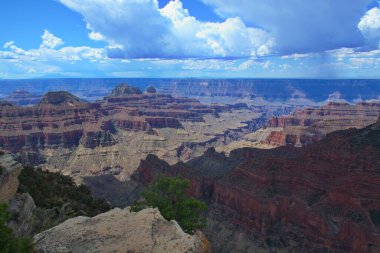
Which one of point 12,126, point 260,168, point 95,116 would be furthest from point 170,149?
point 260,168

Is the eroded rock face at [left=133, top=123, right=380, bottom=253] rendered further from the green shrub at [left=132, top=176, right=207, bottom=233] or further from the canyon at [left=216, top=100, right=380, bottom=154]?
the canyon at [left=216, top=100, right=380, bottom=154]

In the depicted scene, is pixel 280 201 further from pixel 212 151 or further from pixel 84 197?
pixel 212 151

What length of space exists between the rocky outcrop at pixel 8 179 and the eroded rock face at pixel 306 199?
3347 cm

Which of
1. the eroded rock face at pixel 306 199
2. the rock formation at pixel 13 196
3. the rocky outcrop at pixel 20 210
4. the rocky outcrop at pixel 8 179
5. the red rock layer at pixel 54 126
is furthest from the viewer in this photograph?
the red rock layer at pixel 54 126

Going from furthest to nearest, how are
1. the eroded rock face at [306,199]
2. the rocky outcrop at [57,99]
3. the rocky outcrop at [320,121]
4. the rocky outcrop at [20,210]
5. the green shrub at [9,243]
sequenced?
the rocky outcrop at [57,99]
the rocky outcrop at [320,121]
the eroded rock face at [306,199]
the rocky outcrop at [20,210]
the green shrub at [9,243]

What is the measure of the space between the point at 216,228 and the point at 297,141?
78812mm

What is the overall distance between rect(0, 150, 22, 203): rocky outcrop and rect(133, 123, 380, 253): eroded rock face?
33.5 m

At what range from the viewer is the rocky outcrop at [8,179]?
30016mm

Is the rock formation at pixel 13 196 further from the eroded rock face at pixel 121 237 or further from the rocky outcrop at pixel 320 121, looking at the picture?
the rocky outcrop at pixel 320 121

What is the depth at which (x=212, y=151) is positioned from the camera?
325 feet

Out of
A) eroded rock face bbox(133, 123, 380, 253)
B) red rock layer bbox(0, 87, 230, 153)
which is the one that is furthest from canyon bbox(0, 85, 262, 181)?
eroded rock face bbox(133, 123, 380, 253)

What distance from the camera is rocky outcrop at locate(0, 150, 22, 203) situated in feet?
98.5

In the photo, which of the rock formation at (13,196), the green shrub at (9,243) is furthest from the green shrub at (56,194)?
the green shrub at (9,243)

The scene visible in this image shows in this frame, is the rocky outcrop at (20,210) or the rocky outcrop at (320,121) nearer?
the rocky outcrop at (20,210)
